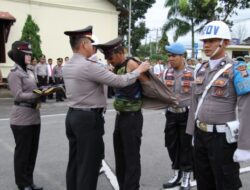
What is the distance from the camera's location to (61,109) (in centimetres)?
1330

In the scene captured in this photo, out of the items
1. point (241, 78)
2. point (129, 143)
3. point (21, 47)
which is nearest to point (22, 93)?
point (21, 47)

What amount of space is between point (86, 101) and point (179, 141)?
1.84m

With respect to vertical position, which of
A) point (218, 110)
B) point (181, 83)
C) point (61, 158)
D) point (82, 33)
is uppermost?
point (82, 33)

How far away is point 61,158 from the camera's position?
6805mm

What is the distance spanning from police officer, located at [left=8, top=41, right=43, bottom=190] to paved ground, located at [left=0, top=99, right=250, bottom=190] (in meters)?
0.44

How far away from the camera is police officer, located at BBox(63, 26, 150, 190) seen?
13.5 ft

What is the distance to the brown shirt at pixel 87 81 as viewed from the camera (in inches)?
161

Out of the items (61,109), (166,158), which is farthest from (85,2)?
(166,158)

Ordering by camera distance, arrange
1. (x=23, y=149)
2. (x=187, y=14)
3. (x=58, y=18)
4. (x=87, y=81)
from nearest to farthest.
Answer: (x=87, y=81)
(x=23, y=149)
(x=58, y=18)
(x=187, y=14)

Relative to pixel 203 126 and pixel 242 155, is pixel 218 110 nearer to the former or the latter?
pixel 203 126

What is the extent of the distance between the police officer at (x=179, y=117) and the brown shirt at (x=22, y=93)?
5.84 ft

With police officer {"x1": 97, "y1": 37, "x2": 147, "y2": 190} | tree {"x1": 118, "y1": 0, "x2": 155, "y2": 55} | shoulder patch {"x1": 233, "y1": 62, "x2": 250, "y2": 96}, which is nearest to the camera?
shoulder patch {"x1": 233, "y1": 62, "x2": 250, "y2": 96}

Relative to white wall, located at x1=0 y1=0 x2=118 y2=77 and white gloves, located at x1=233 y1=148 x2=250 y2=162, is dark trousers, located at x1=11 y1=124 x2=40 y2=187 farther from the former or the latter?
white wall, located at x1=0 y1=0 x2=118 y2=77

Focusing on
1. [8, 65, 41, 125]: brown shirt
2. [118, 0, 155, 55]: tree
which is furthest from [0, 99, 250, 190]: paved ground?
[118, 0, 155, 55]: tree
